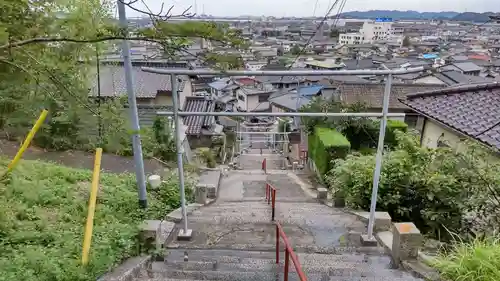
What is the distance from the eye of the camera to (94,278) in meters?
3.26

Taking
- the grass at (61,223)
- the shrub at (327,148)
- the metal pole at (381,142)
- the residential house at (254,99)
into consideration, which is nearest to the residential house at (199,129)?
the shrub at (327,148)

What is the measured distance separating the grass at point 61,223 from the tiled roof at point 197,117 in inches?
539

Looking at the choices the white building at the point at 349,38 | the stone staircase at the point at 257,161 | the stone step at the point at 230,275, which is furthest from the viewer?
the white building at the point at 349,38

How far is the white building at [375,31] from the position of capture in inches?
3130

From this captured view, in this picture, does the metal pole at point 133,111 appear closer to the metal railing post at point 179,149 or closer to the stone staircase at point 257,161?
the metal railing post at point 179,149

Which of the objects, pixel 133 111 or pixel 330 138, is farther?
pixel 330 138

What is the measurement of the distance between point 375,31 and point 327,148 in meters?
78.1

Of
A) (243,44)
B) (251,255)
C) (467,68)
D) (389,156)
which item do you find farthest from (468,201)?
(467,68)

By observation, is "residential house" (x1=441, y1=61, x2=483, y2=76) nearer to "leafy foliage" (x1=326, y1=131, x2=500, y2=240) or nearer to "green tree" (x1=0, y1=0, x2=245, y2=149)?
"leafy foliage" (x1=326, y1=131, x2=500, y2=240)

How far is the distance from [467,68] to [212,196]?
138ft

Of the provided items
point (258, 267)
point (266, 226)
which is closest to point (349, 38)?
point (266, 226)

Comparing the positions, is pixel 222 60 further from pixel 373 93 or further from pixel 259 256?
pixel 373 93

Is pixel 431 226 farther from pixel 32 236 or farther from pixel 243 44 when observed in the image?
pixel 32 236

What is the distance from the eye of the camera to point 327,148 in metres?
12.9
